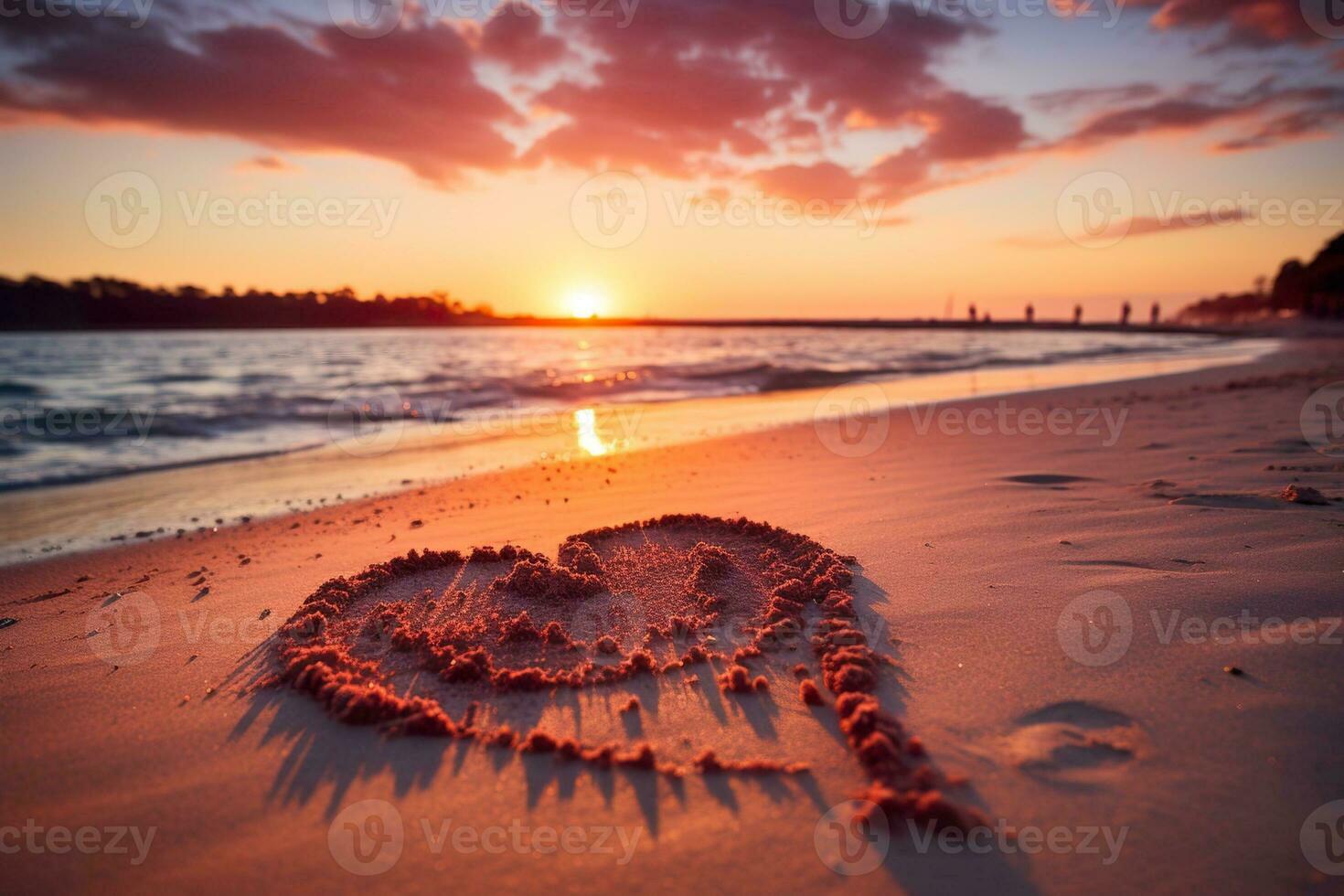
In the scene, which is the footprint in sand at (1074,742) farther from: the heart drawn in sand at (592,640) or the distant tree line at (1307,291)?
the distant tree line at (1307,291)

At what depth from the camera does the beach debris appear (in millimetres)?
3533

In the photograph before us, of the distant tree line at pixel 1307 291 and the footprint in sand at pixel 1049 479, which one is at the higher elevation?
the distant tree line at pixel 1307 291

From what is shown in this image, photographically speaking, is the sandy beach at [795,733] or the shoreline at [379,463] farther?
the shoreline at [379,463]

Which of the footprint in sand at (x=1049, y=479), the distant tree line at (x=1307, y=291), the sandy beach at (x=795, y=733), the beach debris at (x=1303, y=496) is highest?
the distant tree line at (x=1307, y=291)

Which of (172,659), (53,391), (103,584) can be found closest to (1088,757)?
(172,659)

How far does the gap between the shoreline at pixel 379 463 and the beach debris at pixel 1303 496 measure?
5517 mm

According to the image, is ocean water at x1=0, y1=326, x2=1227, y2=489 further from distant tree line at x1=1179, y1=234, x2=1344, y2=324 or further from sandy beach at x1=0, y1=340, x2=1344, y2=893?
distant tree line at x1=1179, y1=234, x2=1344, y2=324

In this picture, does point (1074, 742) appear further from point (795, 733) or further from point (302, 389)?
point (302, 389)

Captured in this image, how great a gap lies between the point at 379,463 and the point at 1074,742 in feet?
24.2

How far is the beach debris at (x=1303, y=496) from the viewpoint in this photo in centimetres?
353

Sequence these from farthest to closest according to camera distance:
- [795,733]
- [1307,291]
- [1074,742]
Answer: [1307,291] → [795,733] → [1074,742]

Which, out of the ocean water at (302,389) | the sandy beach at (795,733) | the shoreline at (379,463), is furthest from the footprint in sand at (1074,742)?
the ocean water at (302,389)

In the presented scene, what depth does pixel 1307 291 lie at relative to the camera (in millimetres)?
50469

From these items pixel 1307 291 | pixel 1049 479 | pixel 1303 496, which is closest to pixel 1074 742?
pixel 1303 496
